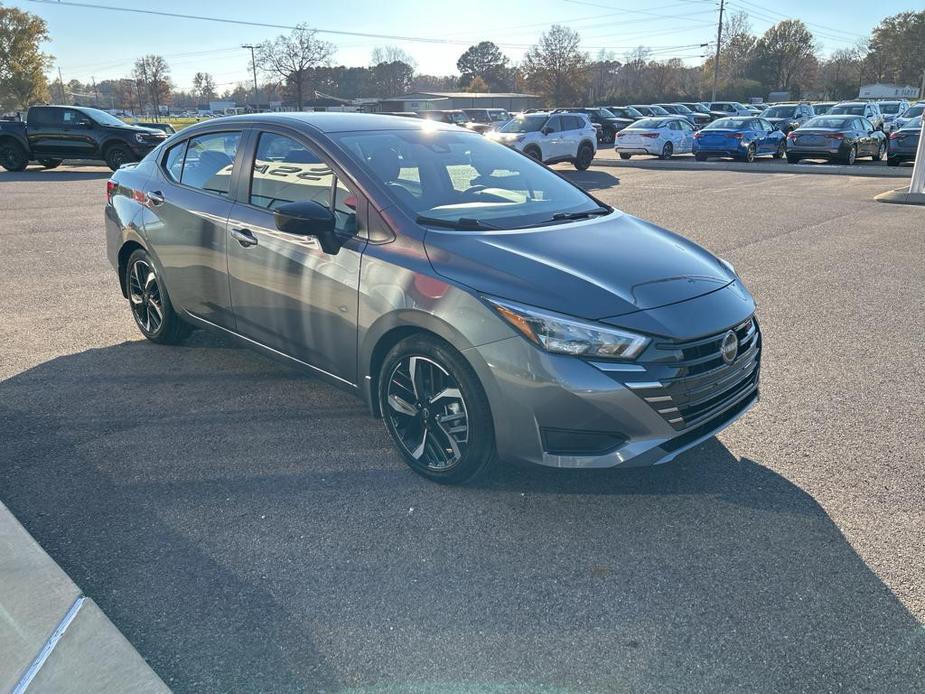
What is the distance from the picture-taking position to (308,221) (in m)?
3.58

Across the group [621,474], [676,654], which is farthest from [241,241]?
[676,654]

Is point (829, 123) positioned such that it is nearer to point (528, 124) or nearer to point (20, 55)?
point (528, 124)

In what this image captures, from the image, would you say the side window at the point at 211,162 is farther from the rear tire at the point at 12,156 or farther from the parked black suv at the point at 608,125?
the parked black suv at the point at 608,125

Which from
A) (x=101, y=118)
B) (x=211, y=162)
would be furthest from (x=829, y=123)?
(x=211, y=162)

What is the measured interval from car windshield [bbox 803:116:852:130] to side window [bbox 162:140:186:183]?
22106 mm

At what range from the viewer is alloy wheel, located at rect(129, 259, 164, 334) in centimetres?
529

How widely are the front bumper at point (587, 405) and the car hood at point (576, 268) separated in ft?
0.65

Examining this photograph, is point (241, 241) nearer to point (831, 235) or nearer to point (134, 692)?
point (134, 692)

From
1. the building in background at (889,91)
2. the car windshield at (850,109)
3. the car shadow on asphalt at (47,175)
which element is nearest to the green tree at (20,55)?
the car shadow on asphalt at (47,175)

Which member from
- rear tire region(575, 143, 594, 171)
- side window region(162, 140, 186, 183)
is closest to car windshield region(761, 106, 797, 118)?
rear tire region(575, 143, 594, 171)

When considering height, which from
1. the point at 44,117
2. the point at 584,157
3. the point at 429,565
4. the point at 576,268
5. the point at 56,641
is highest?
the point at 44,117

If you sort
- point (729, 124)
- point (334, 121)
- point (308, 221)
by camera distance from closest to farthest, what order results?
point (308, 221), point (334, 121), point (729, 124)

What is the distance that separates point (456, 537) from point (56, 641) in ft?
4.90

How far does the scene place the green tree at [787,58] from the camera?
8775cm
